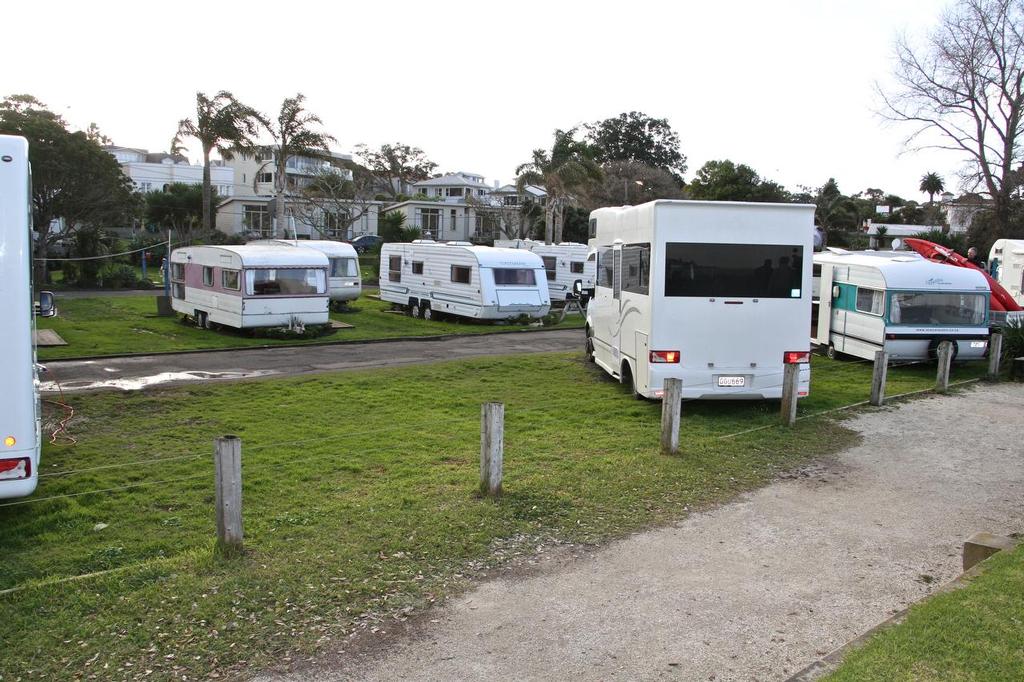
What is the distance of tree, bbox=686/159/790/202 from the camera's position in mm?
54250

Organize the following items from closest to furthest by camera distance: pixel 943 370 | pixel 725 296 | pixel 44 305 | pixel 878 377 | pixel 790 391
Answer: pixel 44 305 < pixel 790 391 < pixel 725 296 < pixel 878 377 < pixel 943 370

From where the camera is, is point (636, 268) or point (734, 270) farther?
point (636, 268)

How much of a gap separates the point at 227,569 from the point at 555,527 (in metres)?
2.65

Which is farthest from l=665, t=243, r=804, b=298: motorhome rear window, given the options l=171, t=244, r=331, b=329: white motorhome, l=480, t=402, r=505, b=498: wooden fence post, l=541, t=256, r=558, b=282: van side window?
l=541, t=256, r=558, b=282: van side window

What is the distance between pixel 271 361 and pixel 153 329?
698cm

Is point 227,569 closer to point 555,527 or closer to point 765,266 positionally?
point 555,527

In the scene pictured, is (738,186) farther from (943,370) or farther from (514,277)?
(943,370)

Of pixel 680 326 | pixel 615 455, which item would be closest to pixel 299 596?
pixel 615 455

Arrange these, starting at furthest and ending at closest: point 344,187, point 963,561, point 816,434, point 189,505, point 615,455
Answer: point 344,187 < point 816,434 < point 615,455 < point 189,505 < point 963,561

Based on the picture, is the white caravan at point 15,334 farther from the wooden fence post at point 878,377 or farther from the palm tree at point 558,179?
the palm tree at point 558,179

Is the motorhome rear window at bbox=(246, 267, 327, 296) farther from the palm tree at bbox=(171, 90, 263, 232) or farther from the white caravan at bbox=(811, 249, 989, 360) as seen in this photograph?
the palm tree at bbox=(171, 90, 263, 232)

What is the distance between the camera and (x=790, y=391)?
1132cm

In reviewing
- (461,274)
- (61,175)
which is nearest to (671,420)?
(461,274)

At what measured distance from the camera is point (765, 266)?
1187 centimetres
